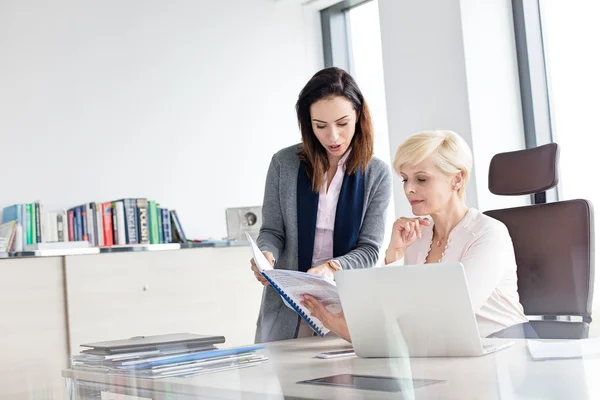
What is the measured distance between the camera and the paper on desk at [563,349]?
1.12m

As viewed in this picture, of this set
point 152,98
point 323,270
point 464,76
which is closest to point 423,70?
point 464,76

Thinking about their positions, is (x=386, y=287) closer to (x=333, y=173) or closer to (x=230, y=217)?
(x=333, y=173)

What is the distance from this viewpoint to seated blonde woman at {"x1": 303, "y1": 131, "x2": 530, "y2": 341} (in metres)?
1.65

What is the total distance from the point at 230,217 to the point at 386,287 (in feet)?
9.46

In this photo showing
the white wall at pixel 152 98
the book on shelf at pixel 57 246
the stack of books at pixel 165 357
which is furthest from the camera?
the white wall at pixel 152 98

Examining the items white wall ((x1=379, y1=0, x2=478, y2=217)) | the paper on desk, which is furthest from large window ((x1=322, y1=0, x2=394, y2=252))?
the paper on desk

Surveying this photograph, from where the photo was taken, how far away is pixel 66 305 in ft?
10.2

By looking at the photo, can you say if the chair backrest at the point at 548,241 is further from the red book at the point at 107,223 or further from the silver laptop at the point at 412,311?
the red book at the point at 107,223

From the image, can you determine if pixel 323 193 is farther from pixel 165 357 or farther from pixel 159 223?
pixel 159 223

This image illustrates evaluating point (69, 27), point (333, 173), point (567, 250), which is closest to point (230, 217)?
point (69, 27)

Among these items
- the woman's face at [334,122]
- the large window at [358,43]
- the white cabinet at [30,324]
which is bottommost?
the white cabinet at [30,324]

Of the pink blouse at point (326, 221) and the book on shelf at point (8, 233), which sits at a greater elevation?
the book on shelf at point (8, 233)

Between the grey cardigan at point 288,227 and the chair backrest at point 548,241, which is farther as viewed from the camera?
the grey cardigan at point 288,227

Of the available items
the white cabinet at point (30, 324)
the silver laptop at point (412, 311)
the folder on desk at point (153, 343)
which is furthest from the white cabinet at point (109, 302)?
the silver laptop at point (412, 311)
